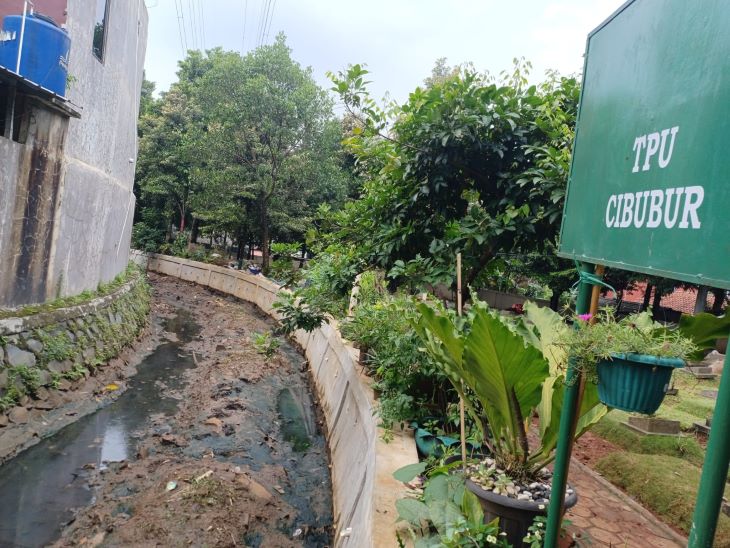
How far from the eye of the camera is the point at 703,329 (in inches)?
86.7

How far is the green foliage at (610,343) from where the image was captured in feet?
5.93

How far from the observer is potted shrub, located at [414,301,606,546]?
Answer: 2.83 meters

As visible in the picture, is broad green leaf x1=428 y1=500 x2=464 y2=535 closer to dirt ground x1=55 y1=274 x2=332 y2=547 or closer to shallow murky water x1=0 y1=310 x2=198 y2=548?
dirt ground x1=55 y1=274 x2=332 y2=547

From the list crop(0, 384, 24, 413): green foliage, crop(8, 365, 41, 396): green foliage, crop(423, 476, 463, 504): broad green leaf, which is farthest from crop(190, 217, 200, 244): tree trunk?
crop(423, 476, 463, 504): broad green leaf

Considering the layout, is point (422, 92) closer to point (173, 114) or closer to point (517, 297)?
point (517, 297)

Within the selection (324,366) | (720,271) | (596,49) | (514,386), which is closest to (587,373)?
(720,271)

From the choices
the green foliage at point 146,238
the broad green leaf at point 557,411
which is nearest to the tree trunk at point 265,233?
the green foliage at point 146,238

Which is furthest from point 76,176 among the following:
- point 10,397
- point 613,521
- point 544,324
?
point 613,521

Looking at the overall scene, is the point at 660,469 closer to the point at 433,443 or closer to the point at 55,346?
the point at 433,443

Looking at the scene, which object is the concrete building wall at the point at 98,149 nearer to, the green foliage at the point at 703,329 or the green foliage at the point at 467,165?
the green foliage at the point at 467,165

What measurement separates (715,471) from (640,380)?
19.1 inches

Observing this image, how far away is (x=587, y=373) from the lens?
2031 mm

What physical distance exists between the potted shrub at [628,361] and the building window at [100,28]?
1129cm

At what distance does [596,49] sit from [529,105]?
2.84 metres
